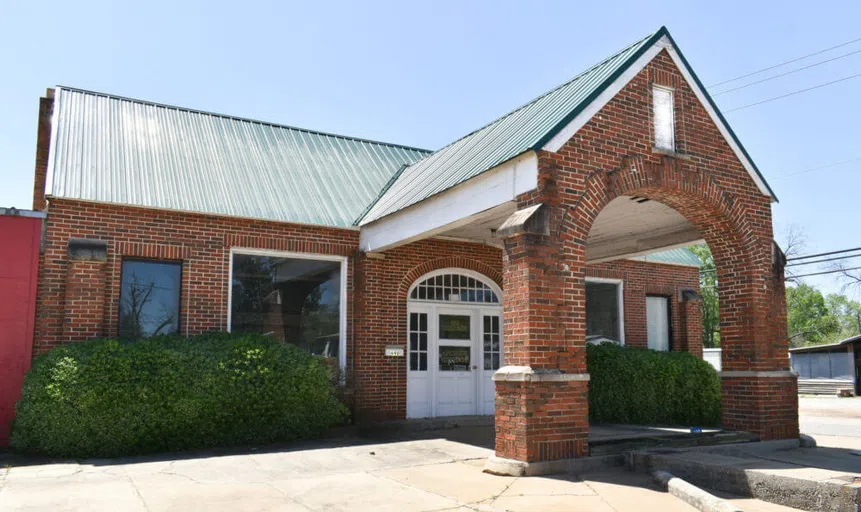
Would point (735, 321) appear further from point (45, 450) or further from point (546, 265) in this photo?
point (45, 450)

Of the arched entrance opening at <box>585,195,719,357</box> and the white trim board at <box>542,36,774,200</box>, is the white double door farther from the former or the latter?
the white trim board at <box>542,36,774,200</box>

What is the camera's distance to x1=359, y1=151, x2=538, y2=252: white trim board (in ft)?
30.8

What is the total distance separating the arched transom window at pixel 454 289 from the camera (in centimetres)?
1451

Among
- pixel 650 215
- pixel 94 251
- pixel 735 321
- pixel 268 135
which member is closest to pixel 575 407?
pixel 735 321

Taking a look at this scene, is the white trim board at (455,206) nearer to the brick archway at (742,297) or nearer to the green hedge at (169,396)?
the brick archway at (742,297)

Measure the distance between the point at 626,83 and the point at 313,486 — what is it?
687cm

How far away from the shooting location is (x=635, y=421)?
14336mm

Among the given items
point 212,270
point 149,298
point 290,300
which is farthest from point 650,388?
point 149,298

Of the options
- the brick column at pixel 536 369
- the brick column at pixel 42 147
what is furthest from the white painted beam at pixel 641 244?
the brick column at pixel 42 147

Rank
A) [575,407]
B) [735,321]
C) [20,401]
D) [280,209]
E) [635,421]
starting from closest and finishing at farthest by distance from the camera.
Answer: [575,407] → [20,401] → [735,321] → [280,209] → [635,421]

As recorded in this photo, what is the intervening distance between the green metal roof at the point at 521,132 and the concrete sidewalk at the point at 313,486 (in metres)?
4.07

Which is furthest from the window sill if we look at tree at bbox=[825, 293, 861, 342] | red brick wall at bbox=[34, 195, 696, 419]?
tree at bbox=[825, 293, 861, 342]

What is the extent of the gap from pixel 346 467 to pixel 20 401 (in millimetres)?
5000

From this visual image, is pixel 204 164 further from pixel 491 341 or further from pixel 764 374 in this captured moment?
pixel 764 374
